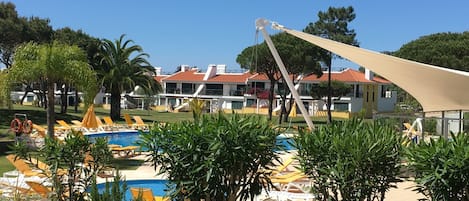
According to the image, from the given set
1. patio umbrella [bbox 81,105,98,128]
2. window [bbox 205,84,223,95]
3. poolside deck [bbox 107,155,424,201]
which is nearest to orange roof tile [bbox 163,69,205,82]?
window [bbox 205,84,223,95]

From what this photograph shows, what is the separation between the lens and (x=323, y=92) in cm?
4056

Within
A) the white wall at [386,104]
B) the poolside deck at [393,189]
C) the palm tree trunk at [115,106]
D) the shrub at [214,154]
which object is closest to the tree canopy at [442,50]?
the white wall at [386,104]

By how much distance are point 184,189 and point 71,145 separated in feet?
4.97

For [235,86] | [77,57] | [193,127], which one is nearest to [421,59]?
[235,86]

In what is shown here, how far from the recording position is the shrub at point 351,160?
14.7 ft

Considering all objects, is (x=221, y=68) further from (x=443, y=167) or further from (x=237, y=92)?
(x=443, y=167)

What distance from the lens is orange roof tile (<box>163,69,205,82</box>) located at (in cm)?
5527

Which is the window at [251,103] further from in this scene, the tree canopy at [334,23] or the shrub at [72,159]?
the shrub at [72,159]

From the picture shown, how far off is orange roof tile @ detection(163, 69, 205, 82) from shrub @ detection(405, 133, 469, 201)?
5029 cm

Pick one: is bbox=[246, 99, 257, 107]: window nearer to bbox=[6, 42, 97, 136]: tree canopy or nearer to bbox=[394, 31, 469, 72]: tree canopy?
bbox=[394, 31, 469, 72]: tree canopy

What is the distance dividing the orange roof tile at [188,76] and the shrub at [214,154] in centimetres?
4924

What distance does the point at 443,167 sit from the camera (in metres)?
4.10

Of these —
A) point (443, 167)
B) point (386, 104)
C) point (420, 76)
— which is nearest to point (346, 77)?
point (386, 104)

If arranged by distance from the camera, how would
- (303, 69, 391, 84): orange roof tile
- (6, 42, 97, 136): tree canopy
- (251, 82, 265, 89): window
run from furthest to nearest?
(251, 82, 265, 89): window → (303, 69, 391, 84): orange roof tile → (6, 42, 97, 136): tree canopy
